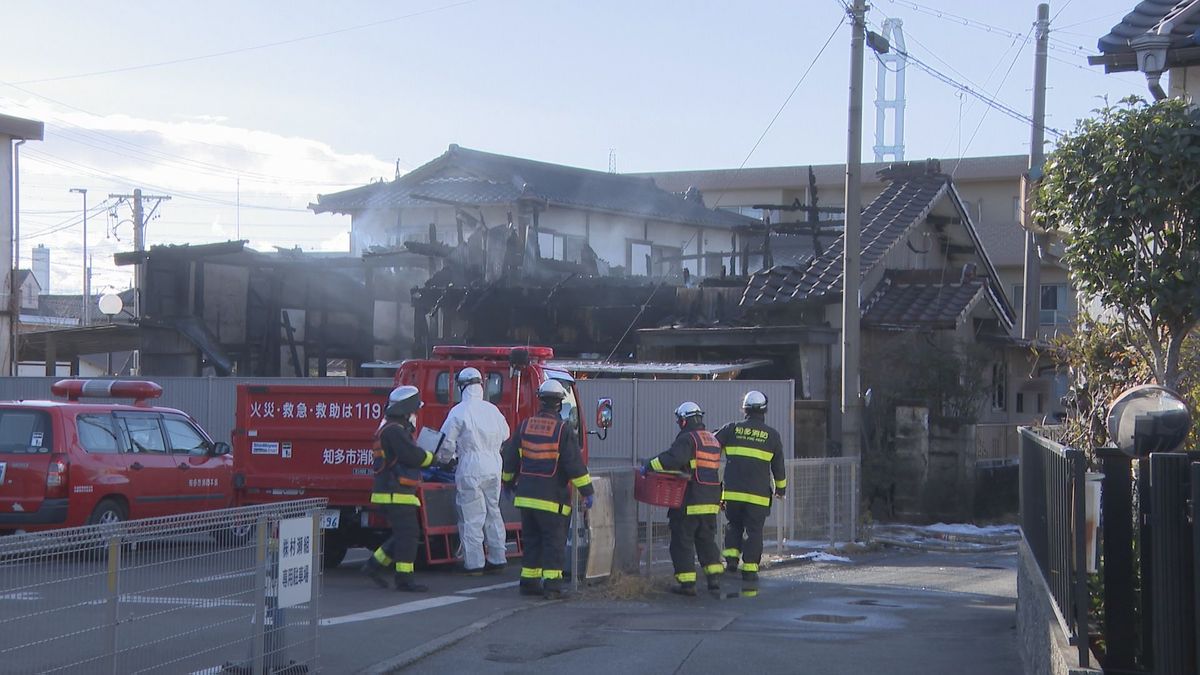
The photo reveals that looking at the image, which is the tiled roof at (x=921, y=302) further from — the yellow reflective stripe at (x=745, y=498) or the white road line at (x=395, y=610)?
the white road line at (x=395, y=610)

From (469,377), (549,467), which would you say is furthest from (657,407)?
(549,467)

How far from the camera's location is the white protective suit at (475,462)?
41.8ft

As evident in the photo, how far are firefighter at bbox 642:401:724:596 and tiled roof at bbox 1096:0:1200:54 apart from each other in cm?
494

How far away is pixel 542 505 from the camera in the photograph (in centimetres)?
1149

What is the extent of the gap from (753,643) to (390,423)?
4122 millimetres

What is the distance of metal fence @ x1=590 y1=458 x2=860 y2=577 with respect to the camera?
556 inches

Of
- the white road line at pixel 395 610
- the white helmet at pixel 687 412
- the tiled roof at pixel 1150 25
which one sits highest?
the tiled roof at pixel 1150 25

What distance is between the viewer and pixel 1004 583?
46.2ft

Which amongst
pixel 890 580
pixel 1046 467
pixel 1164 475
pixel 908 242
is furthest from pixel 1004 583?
pixel 908 242

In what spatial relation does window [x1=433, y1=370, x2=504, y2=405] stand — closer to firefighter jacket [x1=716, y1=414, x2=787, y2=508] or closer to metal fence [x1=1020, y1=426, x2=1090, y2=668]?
firefighter jacket [x1=716, y1=414, x2=787, y2=508]

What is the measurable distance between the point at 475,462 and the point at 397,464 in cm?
99

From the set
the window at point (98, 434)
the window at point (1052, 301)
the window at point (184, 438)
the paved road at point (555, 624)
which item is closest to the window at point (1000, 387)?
the window at point (1052, 301)

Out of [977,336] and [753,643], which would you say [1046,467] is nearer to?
[753,643]

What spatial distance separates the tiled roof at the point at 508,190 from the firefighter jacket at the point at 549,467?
78.1ft
